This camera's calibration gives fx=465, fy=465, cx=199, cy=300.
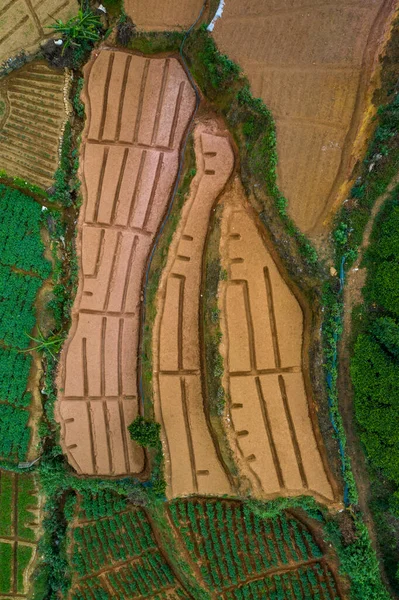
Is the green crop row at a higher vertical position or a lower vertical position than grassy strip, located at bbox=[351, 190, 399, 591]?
lower

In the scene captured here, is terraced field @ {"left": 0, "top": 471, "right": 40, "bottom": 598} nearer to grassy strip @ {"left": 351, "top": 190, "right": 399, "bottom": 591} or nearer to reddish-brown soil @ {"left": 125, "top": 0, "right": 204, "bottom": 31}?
grassy strip @ {"left": 351, "top": 190, "right": 399, "bottom": 591}

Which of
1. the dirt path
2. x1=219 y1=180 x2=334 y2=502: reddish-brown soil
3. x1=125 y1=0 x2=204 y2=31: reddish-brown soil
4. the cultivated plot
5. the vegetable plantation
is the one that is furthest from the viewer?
the vegetable plantation

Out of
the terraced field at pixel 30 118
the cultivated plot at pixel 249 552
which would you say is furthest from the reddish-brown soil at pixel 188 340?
the terraced field at pixel 30 118

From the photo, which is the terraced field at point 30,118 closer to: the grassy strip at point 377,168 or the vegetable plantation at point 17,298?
the vegetable plantation at point 17,298

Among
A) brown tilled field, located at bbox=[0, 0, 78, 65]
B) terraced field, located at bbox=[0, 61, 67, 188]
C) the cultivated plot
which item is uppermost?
brown tilled field, located at bbox=[0, 0, 78, 65]

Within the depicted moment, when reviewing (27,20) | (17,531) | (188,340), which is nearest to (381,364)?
(188,340)

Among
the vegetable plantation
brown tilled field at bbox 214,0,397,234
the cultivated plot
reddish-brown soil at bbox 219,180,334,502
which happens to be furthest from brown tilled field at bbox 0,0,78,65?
the cultivated plot

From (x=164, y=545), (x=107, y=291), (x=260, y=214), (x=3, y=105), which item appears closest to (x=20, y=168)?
(x=3, y=105)
